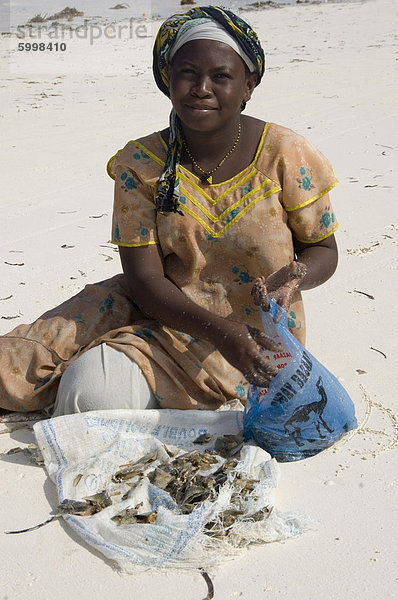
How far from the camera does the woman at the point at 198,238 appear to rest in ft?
9.54

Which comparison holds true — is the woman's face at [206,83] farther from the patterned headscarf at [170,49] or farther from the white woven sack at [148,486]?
the white woven sack at [148,486]

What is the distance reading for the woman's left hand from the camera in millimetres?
2781

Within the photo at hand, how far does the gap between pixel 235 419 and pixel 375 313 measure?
1.28 m

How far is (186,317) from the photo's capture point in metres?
2.89

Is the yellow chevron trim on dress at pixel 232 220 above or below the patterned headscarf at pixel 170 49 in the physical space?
below

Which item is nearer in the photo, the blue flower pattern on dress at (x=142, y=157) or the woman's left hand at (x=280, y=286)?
the woman's left hand at (x=280, y=286)

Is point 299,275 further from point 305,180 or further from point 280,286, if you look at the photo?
point 305,180

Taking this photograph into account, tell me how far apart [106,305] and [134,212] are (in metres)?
0.44

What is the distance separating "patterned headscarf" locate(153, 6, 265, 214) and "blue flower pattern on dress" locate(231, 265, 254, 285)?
0.32 meters

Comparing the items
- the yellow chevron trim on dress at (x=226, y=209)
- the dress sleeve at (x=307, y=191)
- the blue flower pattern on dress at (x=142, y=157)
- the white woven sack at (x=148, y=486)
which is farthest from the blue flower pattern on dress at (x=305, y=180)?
the white woven sack at (x=148, y=486)
